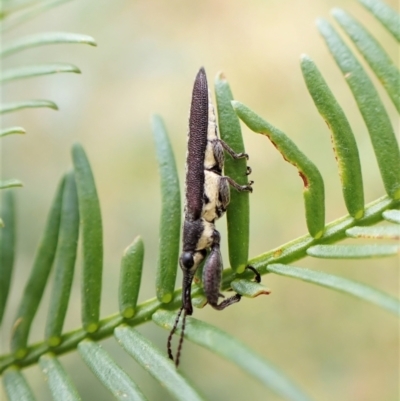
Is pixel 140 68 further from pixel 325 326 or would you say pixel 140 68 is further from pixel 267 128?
pixel 267 128

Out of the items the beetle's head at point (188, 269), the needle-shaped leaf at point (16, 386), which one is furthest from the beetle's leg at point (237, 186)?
the needle-shaped leaf at point (16, 386)

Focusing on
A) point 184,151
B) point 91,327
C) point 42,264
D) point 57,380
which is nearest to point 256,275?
point 91,327

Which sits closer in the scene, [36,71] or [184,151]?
[36,71]

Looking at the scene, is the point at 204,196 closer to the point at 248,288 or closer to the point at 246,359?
the point at 248,288

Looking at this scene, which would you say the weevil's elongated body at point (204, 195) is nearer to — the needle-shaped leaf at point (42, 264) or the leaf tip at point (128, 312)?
the leaf tip at point (128, 312)

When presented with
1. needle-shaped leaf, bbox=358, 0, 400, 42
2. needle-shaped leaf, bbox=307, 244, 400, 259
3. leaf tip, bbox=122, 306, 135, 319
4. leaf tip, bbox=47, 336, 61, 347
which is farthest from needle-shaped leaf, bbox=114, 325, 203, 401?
needle-shaped leaf, bbox=358, 0, 400, 42

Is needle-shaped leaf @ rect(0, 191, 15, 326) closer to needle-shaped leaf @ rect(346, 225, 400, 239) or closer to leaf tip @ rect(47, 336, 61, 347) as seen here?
leaf tip @ rect(47, 336, 61, 347)
